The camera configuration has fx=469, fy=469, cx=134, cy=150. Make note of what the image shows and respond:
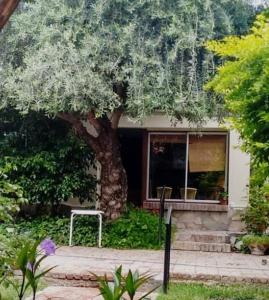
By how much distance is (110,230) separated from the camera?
10.4m

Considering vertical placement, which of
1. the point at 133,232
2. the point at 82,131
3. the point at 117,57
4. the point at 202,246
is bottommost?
the point at 202,246

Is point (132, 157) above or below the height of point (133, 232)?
above

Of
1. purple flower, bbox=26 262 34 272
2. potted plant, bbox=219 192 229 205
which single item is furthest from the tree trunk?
purple flower, bbox=26 262 34 272

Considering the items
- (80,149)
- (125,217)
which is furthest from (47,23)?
(125,217)

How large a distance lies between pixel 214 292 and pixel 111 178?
4.89 meters

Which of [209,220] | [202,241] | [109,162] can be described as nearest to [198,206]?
[209,220]

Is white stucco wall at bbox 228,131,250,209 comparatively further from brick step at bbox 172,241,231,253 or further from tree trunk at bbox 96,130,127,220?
tree trunk at bbox 96,130,127,220

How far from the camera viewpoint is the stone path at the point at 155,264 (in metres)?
6.95

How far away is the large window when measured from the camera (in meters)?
12.0

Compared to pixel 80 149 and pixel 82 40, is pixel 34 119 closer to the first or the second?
pixel 80 149

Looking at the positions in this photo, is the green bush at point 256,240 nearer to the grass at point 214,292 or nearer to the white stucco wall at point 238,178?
the white stucco wall at point 238,178

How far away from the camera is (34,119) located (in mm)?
11438

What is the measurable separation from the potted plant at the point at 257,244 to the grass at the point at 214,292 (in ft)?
10.5

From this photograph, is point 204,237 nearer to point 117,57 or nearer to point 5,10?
point 117,57
